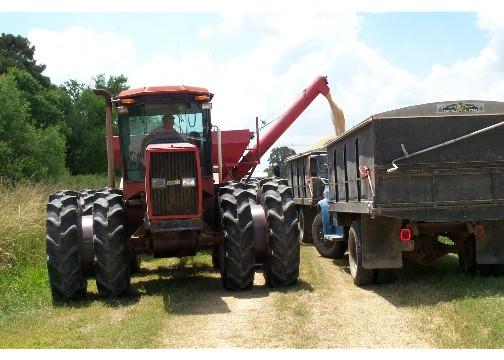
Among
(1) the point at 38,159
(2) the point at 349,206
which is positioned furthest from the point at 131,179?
(1) the point at 38,159

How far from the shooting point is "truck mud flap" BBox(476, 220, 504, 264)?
9.14 meters

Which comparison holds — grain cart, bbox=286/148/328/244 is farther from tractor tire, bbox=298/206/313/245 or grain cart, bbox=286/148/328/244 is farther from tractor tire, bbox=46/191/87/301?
tractor tire, bbox=46/191/87/301

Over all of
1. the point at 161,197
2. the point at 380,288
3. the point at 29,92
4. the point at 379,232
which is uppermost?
the point at 29,92

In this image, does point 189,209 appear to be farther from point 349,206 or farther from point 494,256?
point 494,256

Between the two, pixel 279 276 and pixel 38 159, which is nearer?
pixel 279 276

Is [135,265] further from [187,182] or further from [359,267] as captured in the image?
[359,267]

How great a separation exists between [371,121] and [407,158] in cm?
65

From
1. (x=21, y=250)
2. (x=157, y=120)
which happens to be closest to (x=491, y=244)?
(x=157, y=120)

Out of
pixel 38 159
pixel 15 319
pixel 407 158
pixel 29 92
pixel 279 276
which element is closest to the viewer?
pixel 15 319

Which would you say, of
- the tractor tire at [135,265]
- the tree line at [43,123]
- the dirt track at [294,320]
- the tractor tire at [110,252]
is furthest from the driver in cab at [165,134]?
the tree line at [43,123]

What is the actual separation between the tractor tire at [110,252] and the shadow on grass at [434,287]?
3465 millimetres

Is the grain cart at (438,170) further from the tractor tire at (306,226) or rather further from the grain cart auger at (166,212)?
the tractor tire at (306,226)

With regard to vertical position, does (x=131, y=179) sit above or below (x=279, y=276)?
above

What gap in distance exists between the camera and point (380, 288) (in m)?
9.52
